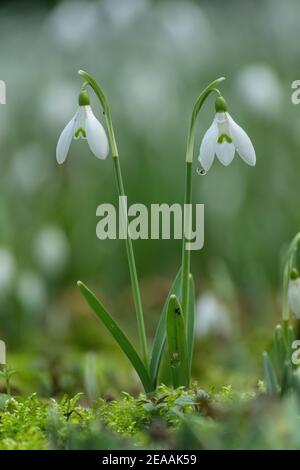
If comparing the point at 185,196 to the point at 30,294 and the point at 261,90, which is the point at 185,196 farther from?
the point at 261,90

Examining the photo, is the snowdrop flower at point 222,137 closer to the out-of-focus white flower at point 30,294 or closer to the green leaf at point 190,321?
the green leaf at point 190,321

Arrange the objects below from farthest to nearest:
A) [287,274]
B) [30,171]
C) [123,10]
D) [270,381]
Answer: [123,10] → [30,171] → [287,274] → [270,381]

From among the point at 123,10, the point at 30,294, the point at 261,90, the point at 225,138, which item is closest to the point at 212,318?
the point at 30,294

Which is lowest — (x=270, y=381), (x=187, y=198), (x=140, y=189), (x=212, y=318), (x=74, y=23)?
(x=270, y=381)

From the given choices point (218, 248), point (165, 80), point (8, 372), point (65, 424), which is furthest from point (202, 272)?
point (65, 424)

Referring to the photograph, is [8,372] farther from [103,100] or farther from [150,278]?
[150,278]
